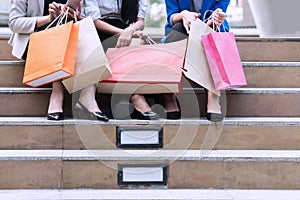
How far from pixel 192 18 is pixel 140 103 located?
1.84 ft

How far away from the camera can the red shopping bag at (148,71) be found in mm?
2873

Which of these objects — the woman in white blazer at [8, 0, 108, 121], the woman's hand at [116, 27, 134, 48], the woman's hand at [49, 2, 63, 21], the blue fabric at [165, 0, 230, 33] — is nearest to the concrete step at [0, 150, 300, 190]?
the woman in white blazer at [8, 0, 108, 121]

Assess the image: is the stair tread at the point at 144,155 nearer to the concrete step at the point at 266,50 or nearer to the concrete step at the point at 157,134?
the concrete step at the point at 157,134

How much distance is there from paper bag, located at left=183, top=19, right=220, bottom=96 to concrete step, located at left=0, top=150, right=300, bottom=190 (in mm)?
411

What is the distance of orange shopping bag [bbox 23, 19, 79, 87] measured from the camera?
271 centimetres

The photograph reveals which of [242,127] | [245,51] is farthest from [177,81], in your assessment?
[245,51]

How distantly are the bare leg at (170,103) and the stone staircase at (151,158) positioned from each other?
83 millimetres

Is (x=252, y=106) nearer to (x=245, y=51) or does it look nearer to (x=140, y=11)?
(x=245, y=51)

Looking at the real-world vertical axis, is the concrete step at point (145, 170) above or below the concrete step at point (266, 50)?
below

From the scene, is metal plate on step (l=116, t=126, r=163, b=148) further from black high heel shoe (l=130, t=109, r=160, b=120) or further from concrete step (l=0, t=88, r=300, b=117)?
concrete step (l=0, t=88, r=300, b=117)

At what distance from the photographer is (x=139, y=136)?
2.76m

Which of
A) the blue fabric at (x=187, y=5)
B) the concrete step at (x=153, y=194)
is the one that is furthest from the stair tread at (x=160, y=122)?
the blue fabric at (x=187, y=5)

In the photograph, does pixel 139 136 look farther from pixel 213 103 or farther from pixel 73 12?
pixel 73 12

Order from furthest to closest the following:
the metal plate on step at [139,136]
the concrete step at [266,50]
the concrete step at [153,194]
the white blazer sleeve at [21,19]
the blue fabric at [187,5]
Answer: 1. the concrete step at [266,50]
2. the blue fabric at [187,5]
3. the white blazer sleeve at [21,19]
4. the metal plate on step at [139,136]
5. the concrete step at [153,194]
